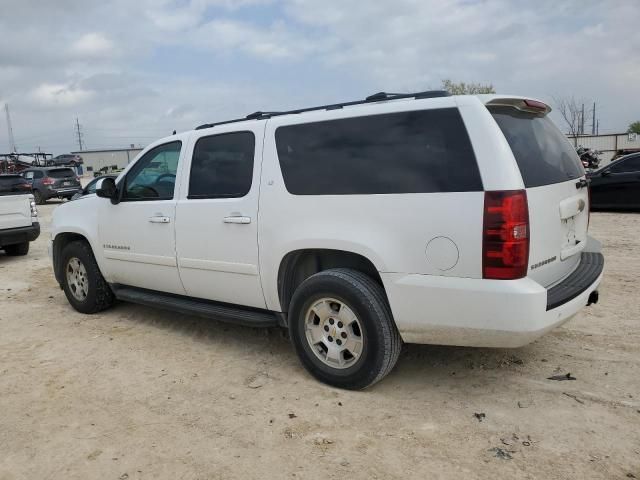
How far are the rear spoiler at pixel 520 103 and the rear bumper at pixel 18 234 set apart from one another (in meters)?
9.19

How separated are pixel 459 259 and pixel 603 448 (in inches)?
49.4

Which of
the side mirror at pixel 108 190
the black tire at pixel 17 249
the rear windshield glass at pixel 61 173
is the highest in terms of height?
the rear windshield glass at pixel 61 173

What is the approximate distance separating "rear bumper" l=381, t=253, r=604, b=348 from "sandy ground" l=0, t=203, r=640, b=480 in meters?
0.52

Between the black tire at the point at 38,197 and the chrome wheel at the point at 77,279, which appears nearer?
the chrome wheel at the point at 77,279

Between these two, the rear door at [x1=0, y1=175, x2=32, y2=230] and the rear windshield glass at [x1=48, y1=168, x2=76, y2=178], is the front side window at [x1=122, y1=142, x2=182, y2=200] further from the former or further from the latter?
the rear windshield glass at [x1=48, y1=168, x2=76, y2=178]

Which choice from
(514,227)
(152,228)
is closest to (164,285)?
(152,228)

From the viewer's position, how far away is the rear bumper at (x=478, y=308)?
9.96 feet

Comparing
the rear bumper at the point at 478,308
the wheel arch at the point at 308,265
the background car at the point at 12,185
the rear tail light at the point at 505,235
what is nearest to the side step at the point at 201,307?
the wheel arch at the point at 308,265

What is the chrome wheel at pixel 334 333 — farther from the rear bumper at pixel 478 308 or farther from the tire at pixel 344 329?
the rear bumper at pixel 478 308

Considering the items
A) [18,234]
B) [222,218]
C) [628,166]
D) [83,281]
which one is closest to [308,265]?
[222,218]

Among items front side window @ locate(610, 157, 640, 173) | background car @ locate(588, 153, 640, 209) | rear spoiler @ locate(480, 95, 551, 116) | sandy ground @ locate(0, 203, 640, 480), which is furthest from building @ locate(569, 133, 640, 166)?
sandy ground @ locate(0, 203, 640, 480)

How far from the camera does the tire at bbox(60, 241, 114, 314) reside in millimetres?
5758

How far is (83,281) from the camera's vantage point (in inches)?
235

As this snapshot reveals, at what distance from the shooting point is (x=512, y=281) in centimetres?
303
